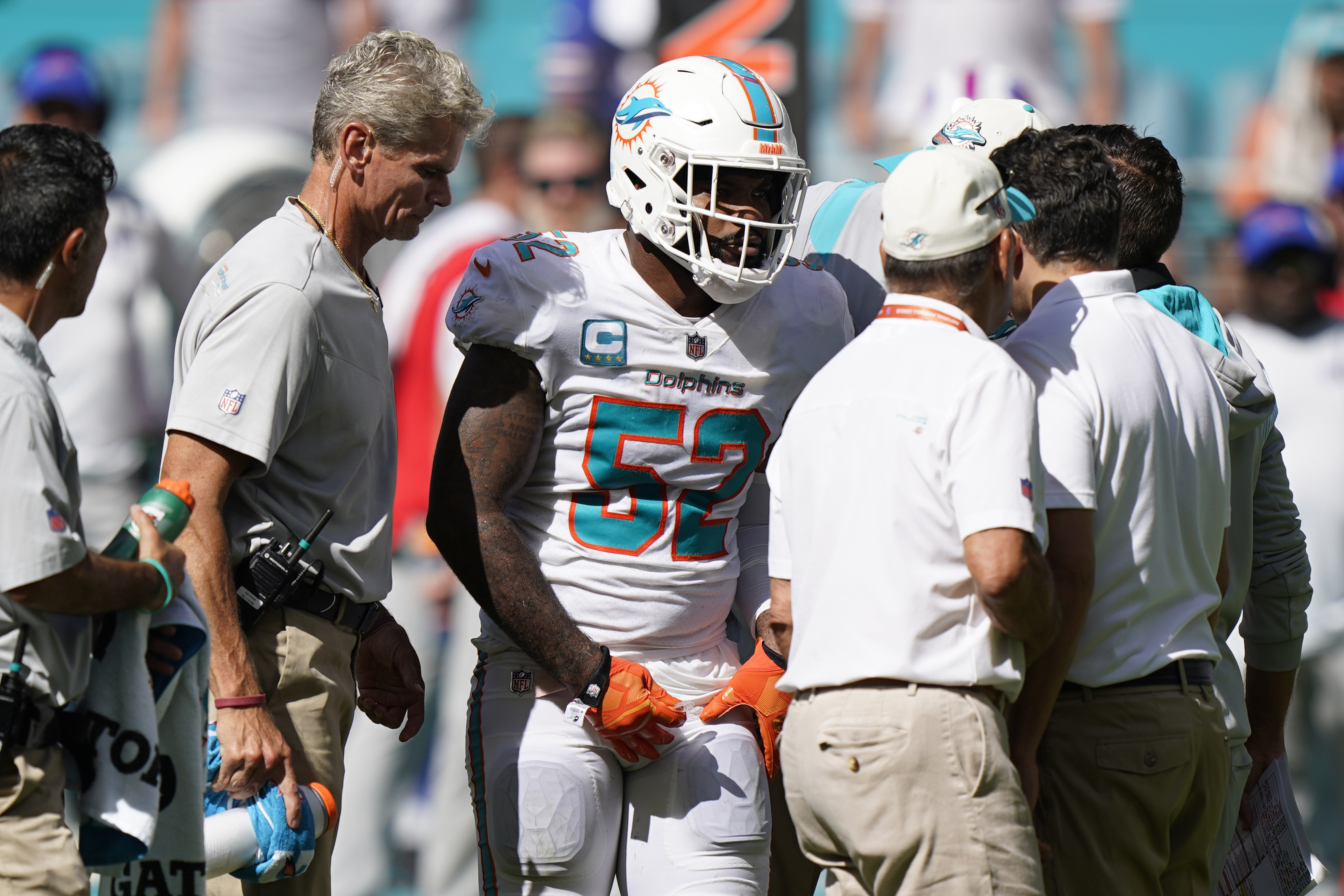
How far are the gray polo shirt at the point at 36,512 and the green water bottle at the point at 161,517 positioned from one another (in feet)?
0.27

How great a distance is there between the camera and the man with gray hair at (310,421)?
8.83 feet

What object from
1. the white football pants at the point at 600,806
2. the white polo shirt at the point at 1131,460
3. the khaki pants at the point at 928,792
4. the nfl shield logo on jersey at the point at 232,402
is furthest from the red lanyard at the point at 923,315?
the nfl shield logo on jersey at the point at 232,402

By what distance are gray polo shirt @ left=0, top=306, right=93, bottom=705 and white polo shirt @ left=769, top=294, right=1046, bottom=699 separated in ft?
3.95

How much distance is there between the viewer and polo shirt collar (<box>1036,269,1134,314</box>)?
Result: 2.72m

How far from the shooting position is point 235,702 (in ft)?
8.81

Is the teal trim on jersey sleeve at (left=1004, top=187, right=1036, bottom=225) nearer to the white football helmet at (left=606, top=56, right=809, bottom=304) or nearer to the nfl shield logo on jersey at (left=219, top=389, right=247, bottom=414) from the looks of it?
the white football helmet at (left=606, top=56, right=809, bottom=304)

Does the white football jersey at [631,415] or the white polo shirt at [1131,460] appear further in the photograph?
the white football jersey at [631,415]

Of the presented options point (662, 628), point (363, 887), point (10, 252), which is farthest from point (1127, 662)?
point (363, 887)

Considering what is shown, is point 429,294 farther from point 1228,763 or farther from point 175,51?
point 1228,763

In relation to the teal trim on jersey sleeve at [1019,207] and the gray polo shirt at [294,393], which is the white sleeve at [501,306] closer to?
the gray polo shirt at [294,393]

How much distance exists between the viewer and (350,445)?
2.89 m

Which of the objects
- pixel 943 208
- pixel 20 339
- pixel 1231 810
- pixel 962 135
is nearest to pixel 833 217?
pixel 962 135

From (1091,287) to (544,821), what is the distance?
4.72ft

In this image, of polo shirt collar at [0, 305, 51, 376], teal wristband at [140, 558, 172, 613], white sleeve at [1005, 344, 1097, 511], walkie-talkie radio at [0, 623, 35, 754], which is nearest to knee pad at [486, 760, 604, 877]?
teal wristband at [140, 558, 172, 613]
